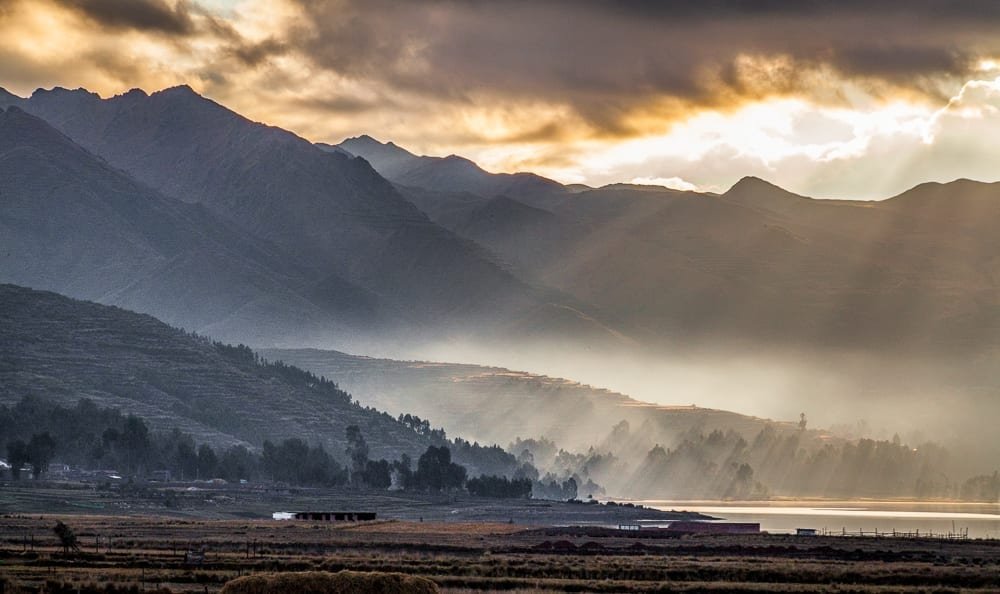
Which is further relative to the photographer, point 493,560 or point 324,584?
point 493,560

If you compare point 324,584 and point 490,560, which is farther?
point 490,560

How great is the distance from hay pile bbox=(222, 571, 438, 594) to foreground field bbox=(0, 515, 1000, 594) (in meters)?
10.9

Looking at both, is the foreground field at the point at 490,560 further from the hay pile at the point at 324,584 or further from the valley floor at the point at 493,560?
the hay pile at the point at 324,584

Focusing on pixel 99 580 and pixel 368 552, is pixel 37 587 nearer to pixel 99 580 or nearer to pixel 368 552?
pixel 99 580

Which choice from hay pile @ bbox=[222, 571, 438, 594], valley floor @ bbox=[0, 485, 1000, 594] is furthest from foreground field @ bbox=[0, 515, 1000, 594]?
hay pile @ bbox=[222, 571, 438, 594]

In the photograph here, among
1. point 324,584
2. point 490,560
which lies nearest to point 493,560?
point 490,560

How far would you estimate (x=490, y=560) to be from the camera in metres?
139

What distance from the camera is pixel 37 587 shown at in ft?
329

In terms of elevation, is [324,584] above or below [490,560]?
below

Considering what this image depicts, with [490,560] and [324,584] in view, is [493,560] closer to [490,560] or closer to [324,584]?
[490,560]

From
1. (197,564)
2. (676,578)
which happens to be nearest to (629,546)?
(676,578)

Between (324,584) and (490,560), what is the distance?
47871 mm

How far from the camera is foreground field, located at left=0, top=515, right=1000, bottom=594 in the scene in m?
114

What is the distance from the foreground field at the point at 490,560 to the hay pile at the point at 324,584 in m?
10.9
